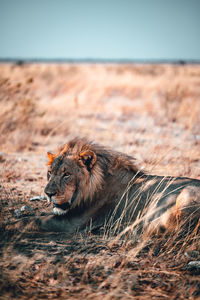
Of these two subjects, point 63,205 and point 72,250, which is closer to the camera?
point 72,250

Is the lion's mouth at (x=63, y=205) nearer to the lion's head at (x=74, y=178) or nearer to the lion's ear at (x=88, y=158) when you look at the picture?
the lion's head at (x=74, y=178)

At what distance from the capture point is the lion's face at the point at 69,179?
3.48m

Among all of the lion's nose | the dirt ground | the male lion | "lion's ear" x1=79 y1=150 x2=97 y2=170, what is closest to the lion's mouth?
the male lion

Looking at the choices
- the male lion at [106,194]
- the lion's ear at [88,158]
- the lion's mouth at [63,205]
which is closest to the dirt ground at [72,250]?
the male lion at [106,194]

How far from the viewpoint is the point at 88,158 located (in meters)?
3.65

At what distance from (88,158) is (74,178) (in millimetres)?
292

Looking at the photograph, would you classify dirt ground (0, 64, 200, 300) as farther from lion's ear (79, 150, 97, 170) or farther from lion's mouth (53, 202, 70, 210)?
lion's ear (79, 150, 97, 170)

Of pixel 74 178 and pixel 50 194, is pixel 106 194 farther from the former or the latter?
pixel 50 194

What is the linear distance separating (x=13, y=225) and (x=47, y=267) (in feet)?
2.70

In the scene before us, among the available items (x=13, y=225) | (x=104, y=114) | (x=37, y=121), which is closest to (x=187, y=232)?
(x=13, y=225)

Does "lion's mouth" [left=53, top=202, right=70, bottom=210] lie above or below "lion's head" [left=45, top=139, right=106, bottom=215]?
below

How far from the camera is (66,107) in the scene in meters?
12.4

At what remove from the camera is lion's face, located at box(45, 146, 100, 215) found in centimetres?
348

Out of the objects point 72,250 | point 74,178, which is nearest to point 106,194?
point 74,178
